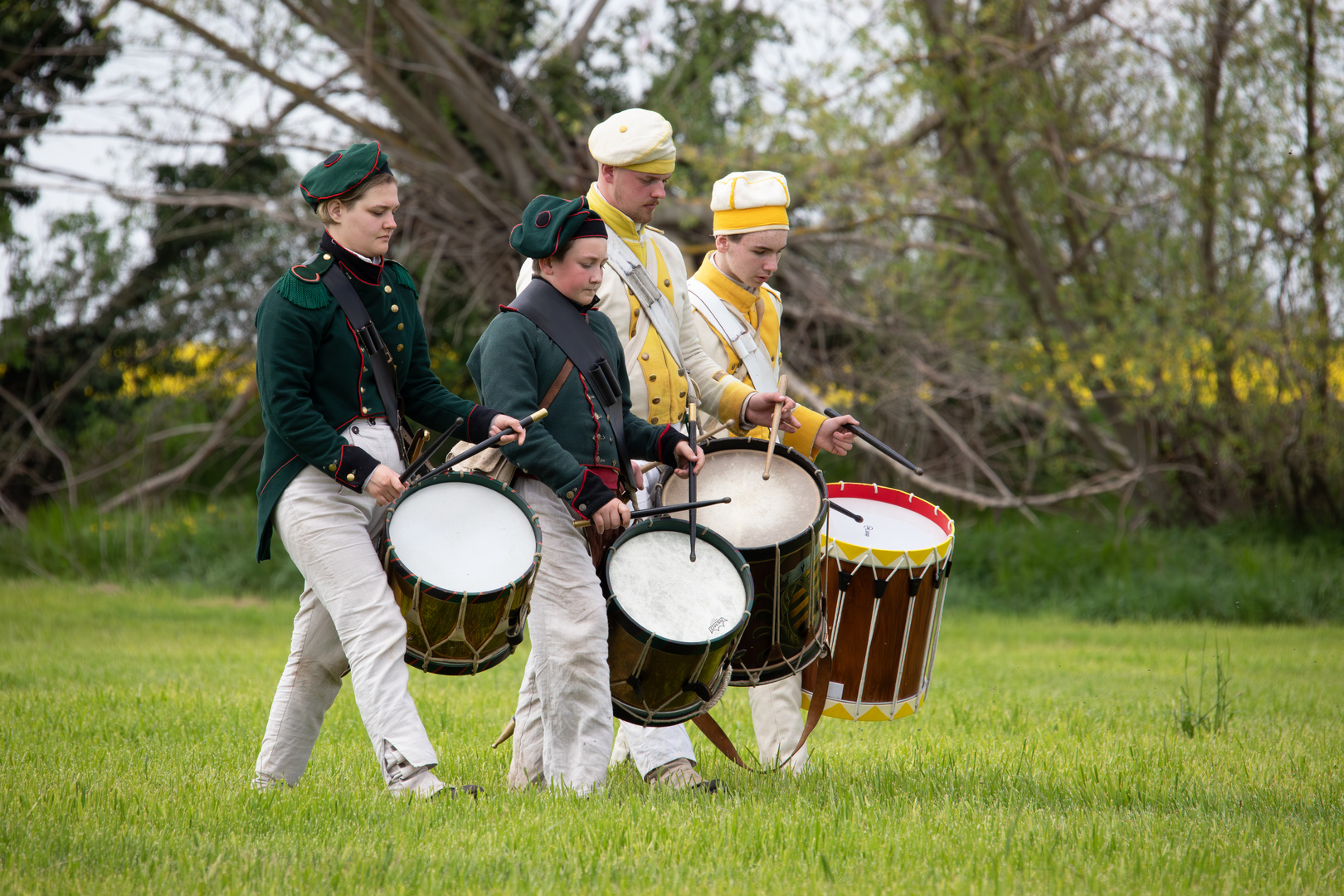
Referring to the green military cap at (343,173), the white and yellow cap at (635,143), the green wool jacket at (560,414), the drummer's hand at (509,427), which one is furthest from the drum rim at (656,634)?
the green military cap at (343,173)

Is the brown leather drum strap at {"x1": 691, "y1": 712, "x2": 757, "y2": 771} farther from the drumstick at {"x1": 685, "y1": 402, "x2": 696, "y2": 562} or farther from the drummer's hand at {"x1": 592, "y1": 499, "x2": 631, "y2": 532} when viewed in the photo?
the drummer's hand at {"x1": 592, "y1": 499, "x2": 631, "y2": 532}

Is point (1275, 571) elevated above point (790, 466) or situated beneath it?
situated beneath

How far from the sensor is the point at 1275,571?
11.1m

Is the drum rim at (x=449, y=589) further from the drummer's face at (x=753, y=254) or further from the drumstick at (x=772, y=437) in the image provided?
the drummer's face at (x=753, y=254)

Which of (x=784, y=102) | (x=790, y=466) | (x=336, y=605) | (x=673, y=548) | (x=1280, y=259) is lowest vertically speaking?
(x=336, y=605)

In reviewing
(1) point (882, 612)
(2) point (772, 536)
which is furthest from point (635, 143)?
(1) point (882, 612)

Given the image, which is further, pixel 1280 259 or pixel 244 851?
pixel 1280 259

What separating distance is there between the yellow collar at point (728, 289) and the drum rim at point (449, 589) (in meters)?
1.43

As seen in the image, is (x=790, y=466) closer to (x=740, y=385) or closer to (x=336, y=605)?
(x=740, y=385)

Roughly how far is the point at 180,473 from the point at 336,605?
1003 cm

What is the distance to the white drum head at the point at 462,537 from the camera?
3.71 m

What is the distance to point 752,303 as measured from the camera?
5.10 m

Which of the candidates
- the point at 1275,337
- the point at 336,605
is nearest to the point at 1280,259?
the point at 1275,337

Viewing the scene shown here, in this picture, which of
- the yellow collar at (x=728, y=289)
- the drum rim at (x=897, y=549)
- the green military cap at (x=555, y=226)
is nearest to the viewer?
the green military cap at (x=555, y=226)
